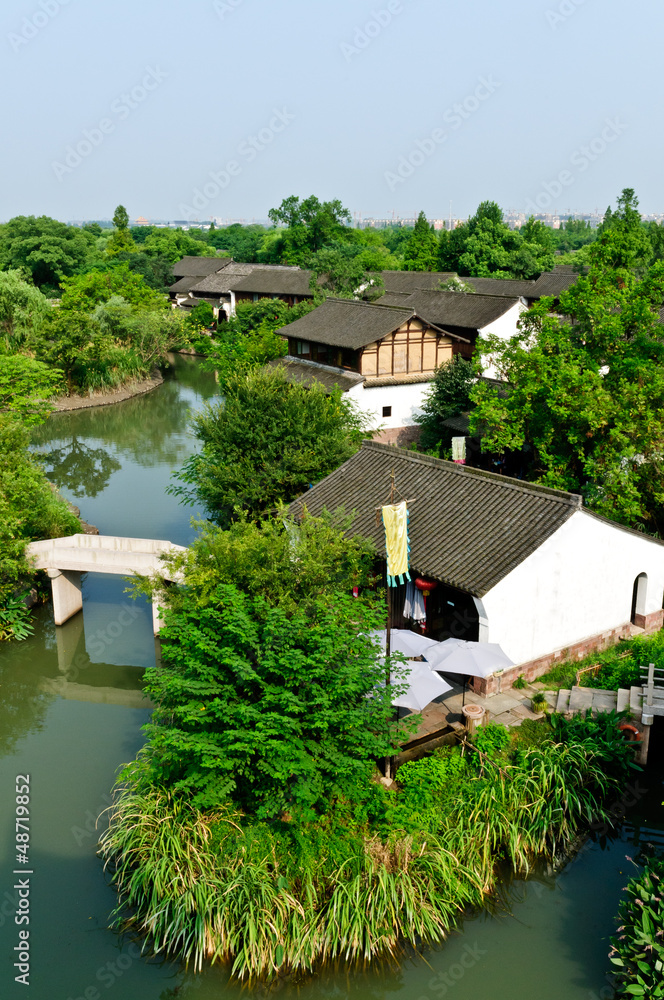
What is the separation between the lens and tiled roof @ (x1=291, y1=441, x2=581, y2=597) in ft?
50.9

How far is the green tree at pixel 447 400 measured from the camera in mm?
30359

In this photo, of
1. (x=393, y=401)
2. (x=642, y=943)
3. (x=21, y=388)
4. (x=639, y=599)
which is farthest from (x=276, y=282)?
(x=642, y=943)

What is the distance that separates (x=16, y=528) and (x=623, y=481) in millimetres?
Result: 14292

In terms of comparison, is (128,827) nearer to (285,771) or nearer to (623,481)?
(285,771)

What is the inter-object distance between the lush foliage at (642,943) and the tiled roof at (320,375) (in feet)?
73.0

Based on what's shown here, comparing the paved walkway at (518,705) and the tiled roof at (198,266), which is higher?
the tiled roof at (198,266)

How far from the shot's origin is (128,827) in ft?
38.6

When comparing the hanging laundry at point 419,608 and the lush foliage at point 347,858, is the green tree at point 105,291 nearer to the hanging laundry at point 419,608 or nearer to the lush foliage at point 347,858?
the hanging laundry at point 419,608

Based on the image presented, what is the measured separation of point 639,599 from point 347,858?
9.60 m

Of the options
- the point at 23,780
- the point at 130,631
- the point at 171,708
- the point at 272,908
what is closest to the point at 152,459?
the point at 130,631

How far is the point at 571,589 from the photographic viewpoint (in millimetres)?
16312

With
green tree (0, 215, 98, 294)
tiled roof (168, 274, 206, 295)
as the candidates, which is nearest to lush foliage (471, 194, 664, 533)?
tiled roof (168, 274, 206, 295)

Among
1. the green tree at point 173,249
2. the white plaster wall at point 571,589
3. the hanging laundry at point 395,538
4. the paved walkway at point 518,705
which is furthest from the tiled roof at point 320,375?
the green tree at point 173,249

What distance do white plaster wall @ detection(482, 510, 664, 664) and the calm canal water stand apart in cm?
324
